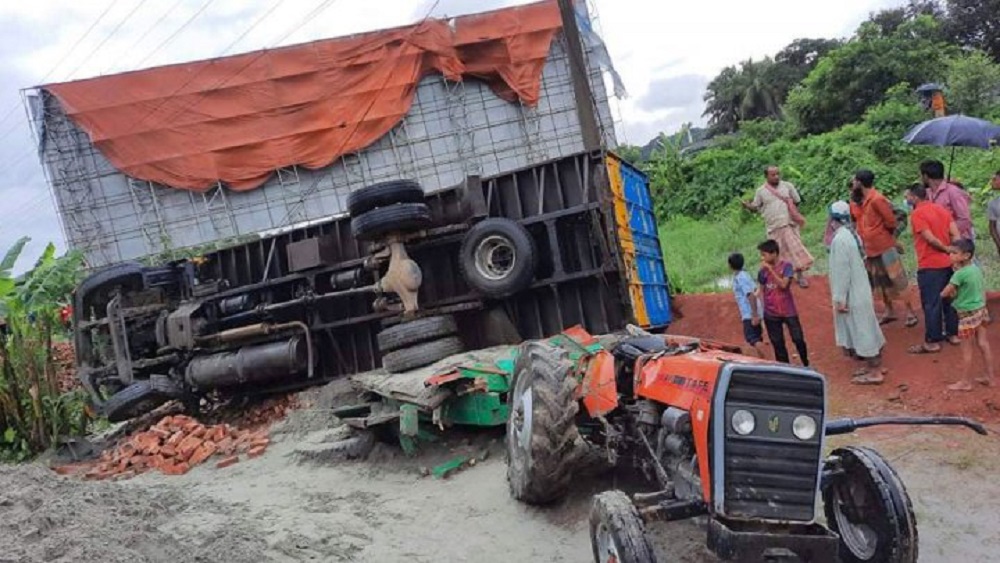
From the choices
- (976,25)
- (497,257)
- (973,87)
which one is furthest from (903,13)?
(497,257)

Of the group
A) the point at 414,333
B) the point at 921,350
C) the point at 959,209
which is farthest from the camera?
the point at 414,333

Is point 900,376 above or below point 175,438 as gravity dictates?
below

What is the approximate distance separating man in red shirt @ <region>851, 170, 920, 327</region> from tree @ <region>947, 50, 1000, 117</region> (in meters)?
17.1

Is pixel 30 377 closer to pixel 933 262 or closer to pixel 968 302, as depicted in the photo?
pixel 933 262

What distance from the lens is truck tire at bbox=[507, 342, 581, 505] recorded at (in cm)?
493

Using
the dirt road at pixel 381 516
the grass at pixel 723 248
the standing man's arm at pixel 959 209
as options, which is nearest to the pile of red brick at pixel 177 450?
the dirt road at pixel 381 516

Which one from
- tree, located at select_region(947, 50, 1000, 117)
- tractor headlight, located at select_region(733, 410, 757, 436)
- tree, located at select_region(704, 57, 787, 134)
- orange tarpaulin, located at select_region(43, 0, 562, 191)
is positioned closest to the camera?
tractor headlight, located at select_region(733, 410, 757, 436)

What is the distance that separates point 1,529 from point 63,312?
8325 mm

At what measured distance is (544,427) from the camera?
491 centimetres

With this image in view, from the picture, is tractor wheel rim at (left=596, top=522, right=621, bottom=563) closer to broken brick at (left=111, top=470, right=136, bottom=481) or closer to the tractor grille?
the tractor grille

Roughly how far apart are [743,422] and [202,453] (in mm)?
7062

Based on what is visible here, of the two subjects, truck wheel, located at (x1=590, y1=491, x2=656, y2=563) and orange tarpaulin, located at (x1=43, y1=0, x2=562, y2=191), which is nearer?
truck wheel, located at (x1=590, y1=491, x2=656, y2=563)

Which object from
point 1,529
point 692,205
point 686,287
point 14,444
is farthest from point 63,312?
point 692,205

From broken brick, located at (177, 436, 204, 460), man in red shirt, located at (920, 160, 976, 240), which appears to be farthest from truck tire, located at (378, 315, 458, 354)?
man in red shirt, located at (920, 160, 976, 240)
